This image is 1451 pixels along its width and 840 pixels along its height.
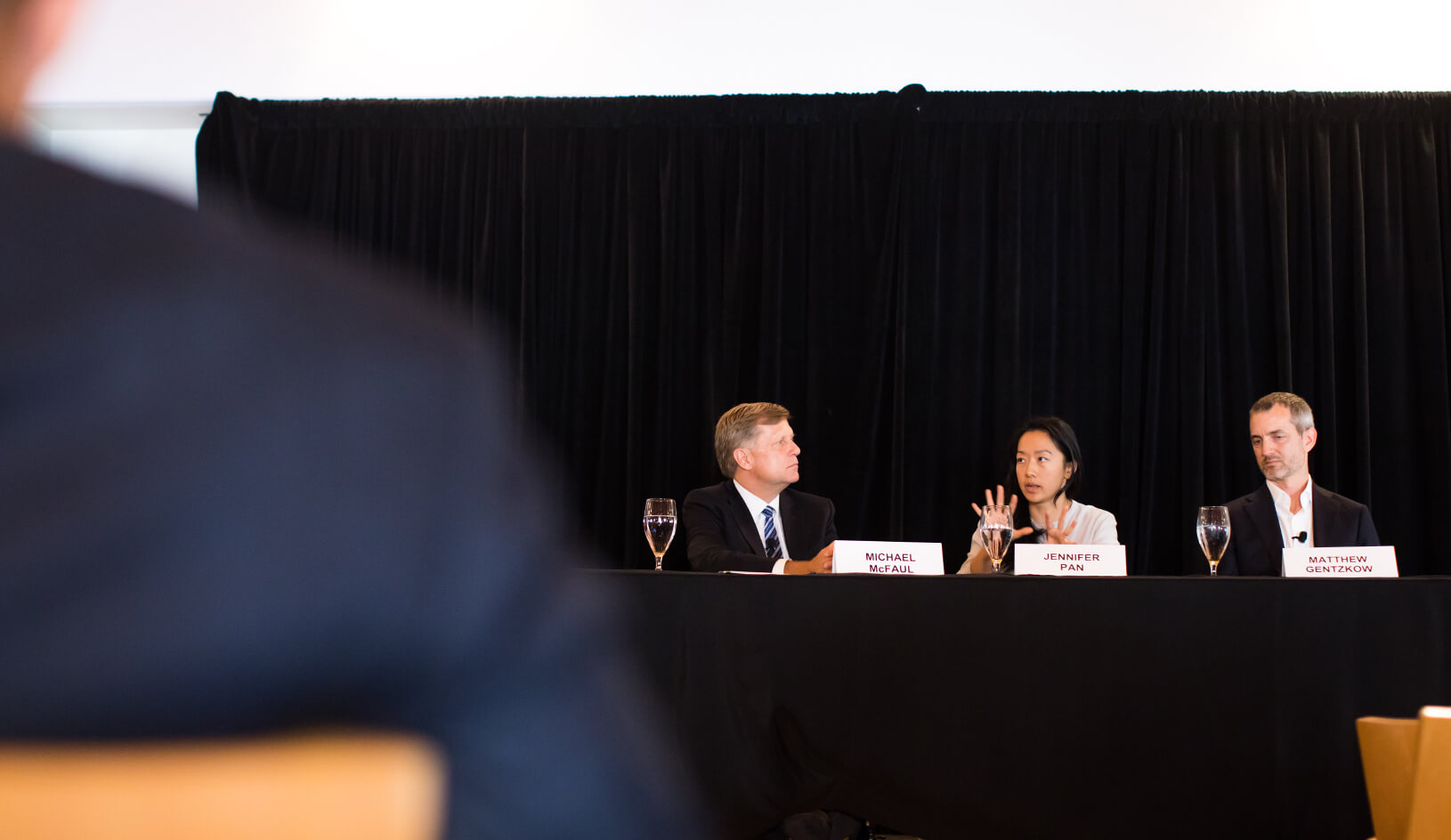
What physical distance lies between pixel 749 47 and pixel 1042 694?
372 centimetres

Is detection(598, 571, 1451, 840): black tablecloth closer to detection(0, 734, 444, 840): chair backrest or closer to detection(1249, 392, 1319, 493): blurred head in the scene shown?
detection(1249, 392, 1319, 493): blurred head

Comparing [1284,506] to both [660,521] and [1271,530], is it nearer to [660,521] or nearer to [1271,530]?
[1271,530]

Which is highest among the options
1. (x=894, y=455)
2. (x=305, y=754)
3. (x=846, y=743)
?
(x=894, y=455)

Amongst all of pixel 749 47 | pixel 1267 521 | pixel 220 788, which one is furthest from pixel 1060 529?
pixel 220 788

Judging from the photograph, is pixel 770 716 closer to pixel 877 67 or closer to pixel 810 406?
pixel 810 406

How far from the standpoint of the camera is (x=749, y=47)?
5.10 m

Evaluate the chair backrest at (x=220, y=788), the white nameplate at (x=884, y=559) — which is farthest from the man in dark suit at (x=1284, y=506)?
the chair backrest at (x=220, y=788)

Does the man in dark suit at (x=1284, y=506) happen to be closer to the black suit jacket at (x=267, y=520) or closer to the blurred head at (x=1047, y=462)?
the blurred head at (x=1047, y=462)

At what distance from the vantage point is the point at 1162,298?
190 inches

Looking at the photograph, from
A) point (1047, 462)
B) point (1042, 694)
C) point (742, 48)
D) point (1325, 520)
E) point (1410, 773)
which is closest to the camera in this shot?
point (1410, 773)

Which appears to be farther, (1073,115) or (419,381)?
(1073,115)

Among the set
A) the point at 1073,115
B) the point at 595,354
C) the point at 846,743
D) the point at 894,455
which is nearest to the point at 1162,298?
the point at 1073,115

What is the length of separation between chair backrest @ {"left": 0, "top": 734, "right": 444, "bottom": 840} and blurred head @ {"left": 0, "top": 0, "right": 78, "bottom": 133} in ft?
0.48

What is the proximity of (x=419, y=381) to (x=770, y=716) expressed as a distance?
6.40ft
